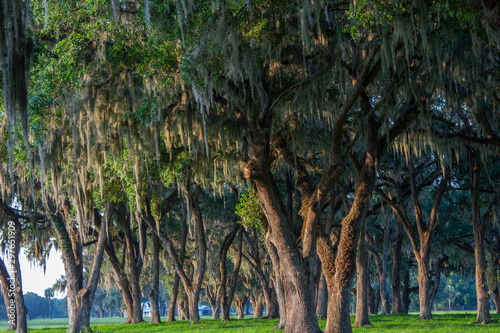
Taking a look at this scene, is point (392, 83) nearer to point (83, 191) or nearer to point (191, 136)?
point (191, 136)

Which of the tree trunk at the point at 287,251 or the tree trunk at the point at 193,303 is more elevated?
the tree trunk at the point at 287,251

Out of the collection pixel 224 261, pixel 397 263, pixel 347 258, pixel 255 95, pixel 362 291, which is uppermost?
pixel 255 95

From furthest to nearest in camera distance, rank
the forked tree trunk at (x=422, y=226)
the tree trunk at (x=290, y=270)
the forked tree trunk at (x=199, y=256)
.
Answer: the forked tree trunk at (x=199, y=256) < the forked tree trunk at (x=422, y=226) < the tree trunk at (x=290, y=270)

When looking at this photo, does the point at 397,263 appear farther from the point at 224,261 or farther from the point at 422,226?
the point at 224,261

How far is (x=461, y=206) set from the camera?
21125 millimetres

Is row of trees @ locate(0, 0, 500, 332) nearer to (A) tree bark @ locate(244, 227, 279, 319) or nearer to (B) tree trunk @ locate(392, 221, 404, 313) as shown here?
(B) tree trunk @ locate(392, 221, 404, 313)

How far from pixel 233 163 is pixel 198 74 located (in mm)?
4764

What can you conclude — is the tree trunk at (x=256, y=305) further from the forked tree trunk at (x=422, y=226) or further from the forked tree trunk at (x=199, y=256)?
the forked tree trunk at (x=422, y=226)

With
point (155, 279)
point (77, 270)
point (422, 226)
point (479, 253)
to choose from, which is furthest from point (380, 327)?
point (155, 279)

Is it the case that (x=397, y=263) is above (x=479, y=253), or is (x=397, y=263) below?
below

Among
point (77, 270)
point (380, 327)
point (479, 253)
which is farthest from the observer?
point (77, 270)

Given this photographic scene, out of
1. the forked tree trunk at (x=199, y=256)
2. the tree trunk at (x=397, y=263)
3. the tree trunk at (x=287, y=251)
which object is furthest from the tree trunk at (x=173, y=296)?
the tree trunk at (x=287, y=251)

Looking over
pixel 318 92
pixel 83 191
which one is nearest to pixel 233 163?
pixel 318 92

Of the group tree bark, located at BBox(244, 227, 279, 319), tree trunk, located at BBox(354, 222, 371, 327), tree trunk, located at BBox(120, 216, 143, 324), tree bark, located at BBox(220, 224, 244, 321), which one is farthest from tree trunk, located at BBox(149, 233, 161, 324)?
tree trunk, located at BBox(354, 222, 371, 327)
